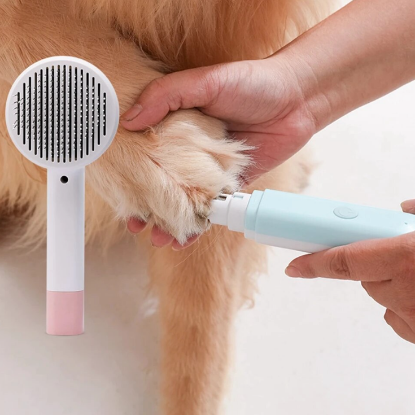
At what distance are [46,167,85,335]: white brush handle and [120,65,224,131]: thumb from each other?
11 centimetres

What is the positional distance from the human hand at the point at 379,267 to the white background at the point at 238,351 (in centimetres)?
46

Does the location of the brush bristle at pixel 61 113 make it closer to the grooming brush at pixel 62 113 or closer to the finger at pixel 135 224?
the grooming brush at pixel 62 113

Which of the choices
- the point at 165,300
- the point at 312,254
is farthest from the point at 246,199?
the point at 165,300

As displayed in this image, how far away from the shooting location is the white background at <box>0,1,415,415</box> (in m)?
1.18

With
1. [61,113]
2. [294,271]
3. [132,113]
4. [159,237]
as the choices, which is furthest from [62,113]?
[294,271]

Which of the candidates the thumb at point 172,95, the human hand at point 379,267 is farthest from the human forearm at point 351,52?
the human hand at point 379,267

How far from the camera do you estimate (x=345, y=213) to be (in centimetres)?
75

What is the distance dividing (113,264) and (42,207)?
205 millimetres

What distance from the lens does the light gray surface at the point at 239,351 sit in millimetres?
1184

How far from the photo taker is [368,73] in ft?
3.51

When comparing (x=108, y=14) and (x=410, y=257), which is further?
(x=108, y=14)

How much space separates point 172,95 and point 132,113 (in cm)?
6

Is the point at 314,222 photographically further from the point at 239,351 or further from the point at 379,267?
the point at 239,351

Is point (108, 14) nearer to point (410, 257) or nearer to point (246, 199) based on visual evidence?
point (246, 199)
